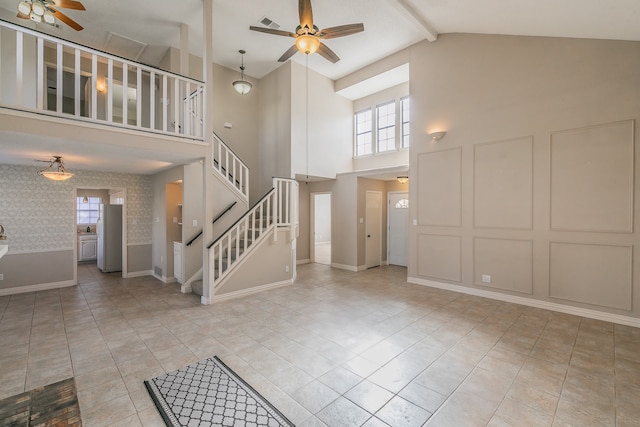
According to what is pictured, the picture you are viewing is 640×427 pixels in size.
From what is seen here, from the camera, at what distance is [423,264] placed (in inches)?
234

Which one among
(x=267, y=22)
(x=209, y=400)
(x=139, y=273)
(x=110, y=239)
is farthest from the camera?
(x=110, y=239)

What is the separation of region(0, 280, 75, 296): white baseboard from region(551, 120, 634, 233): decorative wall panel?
29.9 ft

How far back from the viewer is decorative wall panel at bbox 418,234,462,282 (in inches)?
215

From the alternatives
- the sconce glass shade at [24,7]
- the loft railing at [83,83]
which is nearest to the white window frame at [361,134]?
the loft railing at [83,83]

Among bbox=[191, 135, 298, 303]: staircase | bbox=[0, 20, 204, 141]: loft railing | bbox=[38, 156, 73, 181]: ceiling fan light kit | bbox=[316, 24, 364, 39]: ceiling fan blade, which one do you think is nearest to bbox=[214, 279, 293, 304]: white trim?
bbox=[191, 135, 298, 303]: staircase

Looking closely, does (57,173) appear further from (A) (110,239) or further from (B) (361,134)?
(B) (361,134)

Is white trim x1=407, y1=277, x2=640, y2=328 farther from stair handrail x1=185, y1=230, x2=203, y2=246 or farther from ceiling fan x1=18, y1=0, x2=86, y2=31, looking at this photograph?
ceiling fan x1=18, y1=0, x2=86, y2=31

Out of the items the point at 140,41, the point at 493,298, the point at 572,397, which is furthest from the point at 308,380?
the point at 140,41

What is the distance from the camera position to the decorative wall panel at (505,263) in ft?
15.3

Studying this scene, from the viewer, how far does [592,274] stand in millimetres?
4109

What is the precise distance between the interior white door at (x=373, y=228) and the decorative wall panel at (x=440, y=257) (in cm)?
195

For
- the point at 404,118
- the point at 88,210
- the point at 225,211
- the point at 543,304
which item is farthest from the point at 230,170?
the point at 543,304

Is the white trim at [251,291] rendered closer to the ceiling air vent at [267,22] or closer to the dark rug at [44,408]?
the dark rug at [44,408]

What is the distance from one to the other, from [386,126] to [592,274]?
5424 millimetres
